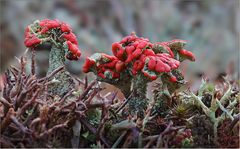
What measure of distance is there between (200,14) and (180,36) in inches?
38.2

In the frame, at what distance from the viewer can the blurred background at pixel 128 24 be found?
15.6ft

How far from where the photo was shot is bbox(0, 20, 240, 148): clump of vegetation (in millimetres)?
857

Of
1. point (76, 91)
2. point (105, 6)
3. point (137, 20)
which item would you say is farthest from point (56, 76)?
point (105, 6)

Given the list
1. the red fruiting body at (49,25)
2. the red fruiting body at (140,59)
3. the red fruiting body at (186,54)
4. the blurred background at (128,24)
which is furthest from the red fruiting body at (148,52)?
the blurred background at (128,24)

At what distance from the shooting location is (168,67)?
2.95ft

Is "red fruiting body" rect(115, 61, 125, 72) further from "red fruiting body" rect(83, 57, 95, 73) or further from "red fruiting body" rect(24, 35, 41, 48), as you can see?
"red fruiting body" rect(24, 35, 41, 48)

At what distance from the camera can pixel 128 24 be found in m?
5.02

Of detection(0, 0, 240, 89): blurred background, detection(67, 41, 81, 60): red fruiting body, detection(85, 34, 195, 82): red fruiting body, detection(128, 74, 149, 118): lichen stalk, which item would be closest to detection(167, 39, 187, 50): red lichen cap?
detection(85, 34, 195, 82): red fruiting body

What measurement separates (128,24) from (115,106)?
407cm

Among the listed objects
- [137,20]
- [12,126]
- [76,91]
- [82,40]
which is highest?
[137,20]

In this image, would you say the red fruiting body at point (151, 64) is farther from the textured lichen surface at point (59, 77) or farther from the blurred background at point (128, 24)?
the blurred background at point (128, 24)

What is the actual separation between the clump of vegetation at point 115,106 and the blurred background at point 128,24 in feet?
11.2

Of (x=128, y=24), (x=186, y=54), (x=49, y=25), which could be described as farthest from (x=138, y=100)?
(x=128, y=24)

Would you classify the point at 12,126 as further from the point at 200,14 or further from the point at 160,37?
the point at 200,14
